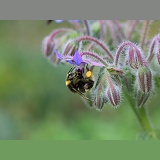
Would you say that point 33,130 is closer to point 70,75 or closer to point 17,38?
point 17,38

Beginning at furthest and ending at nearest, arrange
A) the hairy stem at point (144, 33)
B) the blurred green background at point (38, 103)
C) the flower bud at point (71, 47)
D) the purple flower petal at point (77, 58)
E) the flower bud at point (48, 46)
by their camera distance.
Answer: the blurred green background at point (38, 103) < the flower bud at point (48, 46) < the hairy stem at point (144, 33) < the flower bud at point (71, 47) < the purple flower petal at point (77, 58)

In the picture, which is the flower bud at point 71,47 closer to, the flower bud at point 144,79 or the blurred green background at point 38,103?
the flower bud at point 144,79

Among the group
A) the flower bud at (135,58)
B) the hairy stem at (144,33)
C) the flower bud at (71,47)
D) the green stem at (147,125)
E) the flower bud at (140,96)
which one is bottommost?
the flower bud at (140,96)

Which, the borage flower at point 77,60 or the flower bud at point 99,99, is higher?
the borage flower at point 77,60

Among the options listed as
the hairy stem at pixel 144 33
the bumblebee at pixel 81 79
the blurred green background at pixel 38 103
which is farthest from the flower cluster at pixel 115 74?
the blurred green background at pixel 38 103

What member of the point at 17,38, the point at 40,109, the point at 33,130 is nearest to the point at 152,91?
the point at 33,130

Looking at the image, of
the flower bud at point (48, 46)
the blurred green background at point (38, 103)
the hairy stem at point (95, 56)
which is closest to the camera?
the hairy stem at point (95, 56)

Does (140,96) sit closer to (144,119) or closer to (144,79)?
(144,79)
